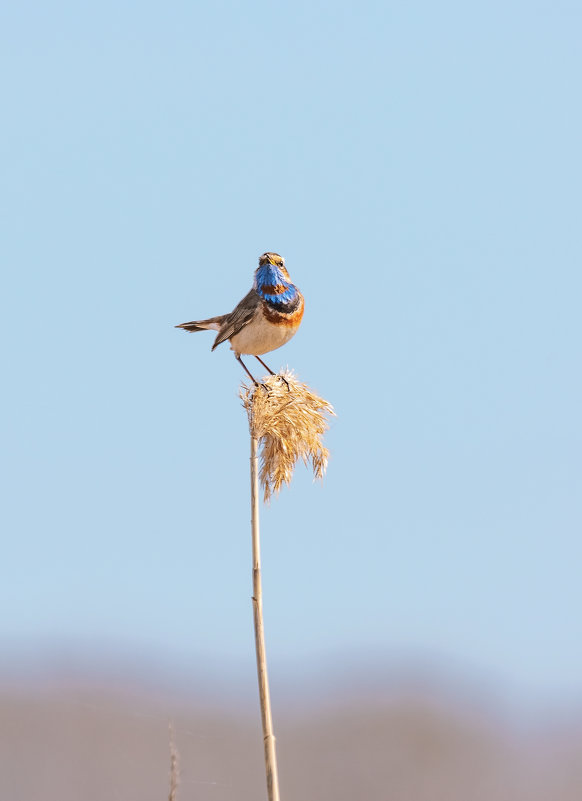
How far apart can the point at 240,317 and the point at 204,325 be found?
2.91ft

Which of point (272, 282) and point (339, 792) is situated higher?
point (272, 282)

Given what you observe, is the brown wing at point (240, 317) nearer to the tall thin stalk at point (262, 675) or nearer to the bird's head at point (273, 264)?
the bird's head at point (273, 264)

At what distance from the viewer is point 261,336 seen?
8.74 metres

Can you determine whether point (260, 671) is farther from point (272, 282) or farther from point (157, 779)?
point (157, 779)

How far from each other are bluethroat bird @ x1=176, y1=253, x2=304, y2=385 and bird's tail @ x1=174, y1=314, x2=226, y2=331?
397 millimetres

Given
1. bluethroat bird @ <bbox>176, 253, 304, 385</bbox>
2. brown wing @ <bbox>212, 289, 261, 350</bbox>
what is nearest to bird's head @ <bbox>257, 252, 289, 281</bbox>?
bluethroat bird @ <bbox>176, 253, 304, 385</bbox>

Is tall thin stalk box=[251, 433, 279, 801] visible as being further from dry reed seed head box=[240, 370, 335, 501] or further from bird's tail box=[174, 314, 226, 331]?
bird's tail box=[174, 314, 226, 331]

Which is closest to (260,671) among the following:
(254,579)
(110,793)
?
(254,579)

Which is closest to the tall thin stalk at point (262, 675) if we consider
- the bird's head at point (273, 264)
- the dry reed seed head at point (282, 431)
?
the dry reed seed head at point (282, 431)

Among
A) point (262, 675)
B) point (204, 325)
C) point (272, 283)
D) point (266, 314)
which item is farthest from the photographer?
point (204, 325)

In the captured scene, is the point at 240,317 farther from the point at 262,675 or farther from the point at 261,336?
the point at 262,675

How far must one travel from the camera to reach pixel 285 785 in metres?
30.6

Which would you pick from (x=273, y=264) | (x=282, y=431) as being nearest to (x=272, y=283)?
(x=273, y=264)

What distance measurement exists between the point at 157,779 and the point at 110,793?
234 centimetres
